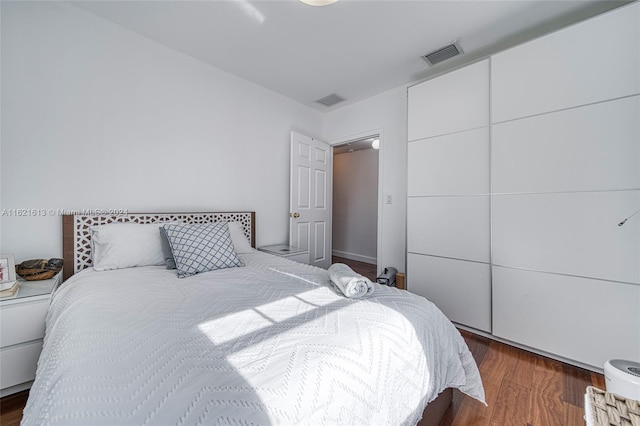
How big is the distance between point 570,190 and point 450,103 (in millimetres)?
1238

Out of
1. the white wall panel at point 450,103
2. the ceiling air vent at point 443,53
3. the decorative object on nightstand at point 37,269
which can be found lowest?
the decorative object on nightstand at point 37,269

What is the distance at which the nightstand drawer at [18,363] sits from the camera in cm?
142

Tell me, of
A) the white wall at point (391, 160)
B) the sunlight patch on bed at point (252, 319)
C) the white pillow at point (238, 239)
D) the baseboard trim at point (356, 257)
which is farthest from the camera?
the baseboard trim at point (356, 257)

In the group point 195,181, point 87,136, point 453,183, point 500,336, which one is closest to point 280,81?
point 195,181

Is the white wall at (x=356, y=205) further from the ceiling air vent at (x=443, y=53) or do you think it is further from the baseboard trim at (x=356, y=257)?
the ceiling air vent at (x=443, y=53)

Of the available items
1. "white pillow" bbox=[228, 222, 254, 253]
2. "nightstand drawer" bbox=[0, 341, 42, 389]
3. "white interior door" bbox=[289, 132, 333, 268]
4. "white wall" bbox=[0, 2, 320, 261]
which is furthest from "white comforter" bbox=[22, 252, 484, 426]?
"white interior door" bbox=[289, 132, 333, 268]

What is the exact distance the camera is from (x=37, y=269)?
1.67 metres

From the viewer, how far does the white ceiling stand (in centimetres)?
193

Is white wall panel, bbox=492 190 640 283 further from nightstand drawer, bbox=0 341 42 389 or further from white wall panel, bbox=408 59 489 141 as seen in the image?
nightstand drawer, bbox=0 341 42 389

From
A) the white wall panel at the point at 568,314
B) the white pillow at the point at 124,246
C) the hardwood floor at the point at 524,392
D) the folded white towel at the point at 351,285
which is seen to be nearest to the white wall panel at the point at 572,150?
the white wall panel at the point at 568,314

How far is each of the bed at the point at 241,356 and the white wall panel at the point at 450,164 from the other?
151 cm

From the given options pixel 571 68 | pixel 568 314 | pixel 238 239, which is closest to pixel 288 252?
pixel 238 239

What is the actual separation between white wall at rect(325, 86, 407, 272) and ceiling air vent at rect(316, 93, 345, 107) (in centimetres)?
35

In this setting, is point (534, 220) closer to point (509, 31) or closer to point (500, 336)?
point (500, 336)
